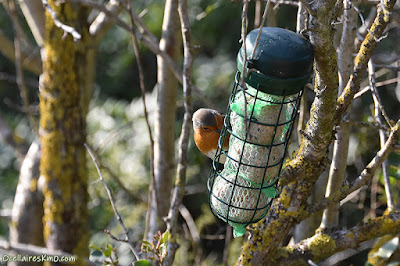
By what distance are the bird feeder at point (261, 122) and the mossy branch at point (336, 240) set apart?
0.21m

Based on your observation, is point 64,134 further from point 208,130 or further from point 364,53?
point 364,53

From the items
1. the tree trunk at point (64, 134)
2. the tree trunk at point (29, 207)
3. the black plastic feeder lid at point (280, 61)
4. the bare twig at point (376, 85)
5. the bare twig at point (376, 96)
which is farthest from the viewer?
the tree trunk at point (29, 207)

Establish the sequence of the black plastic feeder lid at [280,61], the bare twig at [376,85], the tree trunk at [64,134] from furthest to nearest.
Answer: the tree trunk at [64,134] → the bare twig at [376,85] → the black plastic feeder lid at [280,61]

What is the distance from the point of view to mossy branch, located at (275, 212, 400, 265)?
149 centimetres

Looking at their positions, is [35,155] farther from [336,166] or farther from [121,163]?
[336,166]

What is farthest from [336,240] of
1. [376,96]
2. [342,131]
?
[376,96]

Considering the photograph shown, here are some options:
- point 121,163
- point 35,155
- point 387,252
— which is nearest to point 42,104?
point 35,155

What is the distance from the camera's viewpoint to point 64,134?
2732 mm

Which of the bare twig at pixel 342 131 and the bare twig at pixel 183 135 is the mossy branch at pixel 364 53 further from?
the bare twig at pixel 183 135

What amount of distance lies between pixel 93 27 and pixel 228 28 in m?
1.22

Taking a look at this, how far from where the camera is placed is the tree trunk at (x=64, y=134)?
266 centimetres

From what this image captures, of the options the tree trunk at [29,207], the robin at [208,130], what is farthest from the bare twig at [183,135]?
the tree trunk at [29,207]

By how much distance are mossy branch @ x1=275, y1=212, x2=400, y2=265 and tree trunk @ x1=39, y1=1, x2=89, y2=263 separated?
160cm

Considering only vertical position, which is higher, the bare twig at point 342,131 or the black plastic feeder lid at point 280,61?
the black plastic feeder lid at point 280,61
